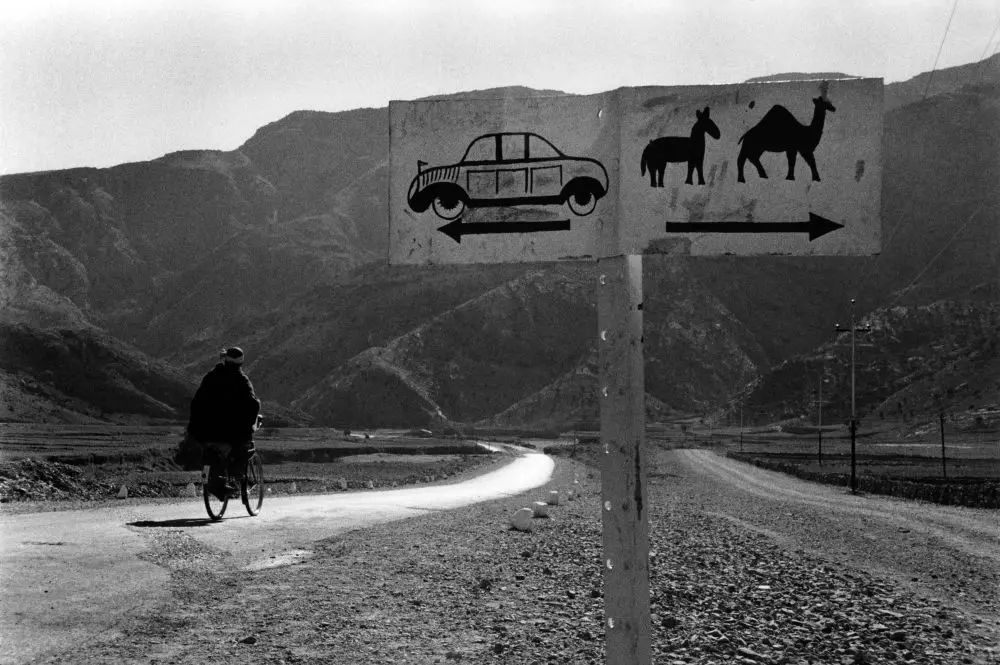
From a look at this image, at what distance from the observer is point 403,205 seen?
489cm

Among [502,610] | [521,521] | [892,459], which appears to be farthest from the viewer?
[892,459]

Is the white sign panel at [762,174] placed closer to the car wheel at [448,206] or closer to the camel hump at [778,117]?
the camel hump at [778,117]

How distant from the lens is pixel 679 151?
15.6 feet

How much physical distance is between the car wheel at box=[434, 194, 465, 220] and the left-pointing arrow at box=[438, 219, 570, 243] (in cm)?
4

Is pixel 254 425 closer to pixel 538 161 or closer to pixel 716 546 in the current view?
pixel 716 546

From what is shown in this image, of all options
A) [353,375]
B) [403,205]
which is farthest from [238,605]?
[353,375]

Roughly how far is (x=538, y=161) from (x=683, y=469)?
250 ft

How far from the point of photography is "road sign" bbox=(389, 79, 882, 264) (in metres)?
4.70

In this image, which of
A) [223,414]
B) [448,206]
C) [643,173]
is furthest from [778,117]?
[223,414]

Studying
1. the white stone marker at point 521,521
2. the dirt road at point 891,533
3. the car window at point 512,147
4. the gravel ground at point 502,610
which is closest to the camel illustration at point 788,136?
the car window at point 512,147

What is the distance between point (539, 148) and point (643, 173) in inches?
19.4

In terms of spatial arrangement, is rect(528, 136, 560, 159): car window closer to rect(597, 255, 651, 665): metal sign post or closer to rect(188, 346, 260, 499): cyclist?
rect(597, 255, 651, 665): metal sign post

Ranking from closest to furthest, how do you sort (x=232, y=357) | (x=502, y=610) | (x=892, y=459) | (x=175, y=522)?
(x=502, y=610) < (x=232, y=357) < (x=175, y=522) < (x=892, y=459)

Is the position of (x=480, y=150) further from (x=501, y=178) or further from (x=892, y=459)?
(x=892, y=459)
